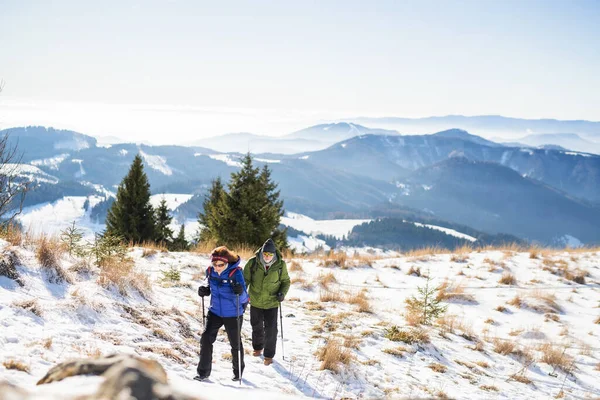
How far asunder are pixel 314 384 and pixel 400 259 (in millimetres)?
11649

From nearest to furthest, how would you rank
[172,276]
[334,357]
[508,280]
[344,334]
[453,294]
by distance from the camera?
1. [334,357]
2. [344,334]
3. [172,276]
4. [453,294]
5. [508,280]

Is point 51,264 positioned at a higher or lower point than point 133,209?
higher

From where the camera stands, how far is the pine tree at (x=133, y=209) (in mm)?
25344

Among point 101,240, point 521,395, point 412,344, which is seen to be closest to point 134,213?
point 101,240

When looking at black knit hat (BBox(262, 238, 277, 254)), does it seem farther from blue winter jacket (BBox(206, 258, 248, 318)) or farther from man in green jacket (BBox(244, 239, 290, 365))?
blue winter jacket (BBox(206, 258, 248, 318))

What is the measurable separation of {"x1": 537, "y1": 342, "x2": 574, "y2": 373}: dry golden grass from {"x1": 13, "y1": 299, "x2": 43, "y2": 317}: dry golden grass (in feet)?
31.4

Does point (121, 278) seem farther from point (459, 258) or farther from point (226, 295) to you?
point (459, 258)

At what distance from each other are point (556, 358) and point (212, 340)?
24.4 feet

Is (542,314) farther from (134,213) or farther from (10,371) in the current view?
(134,213)

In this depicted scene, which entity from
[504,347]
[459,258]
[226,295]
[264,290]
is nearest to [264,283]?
[264,290]

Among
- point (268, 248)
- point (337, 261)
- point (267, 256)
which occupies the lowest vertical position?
point (337, 261)

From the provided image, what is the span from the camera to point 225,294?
5.20 metres

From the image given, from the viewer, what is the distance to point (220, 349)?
5.96 metres

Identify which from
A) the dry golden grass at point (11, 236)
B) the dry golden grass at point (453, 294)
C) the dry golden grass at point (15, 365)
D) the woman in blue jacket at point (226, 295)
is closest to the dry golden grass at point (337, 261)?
the dry golden grass at point (453, 294)
